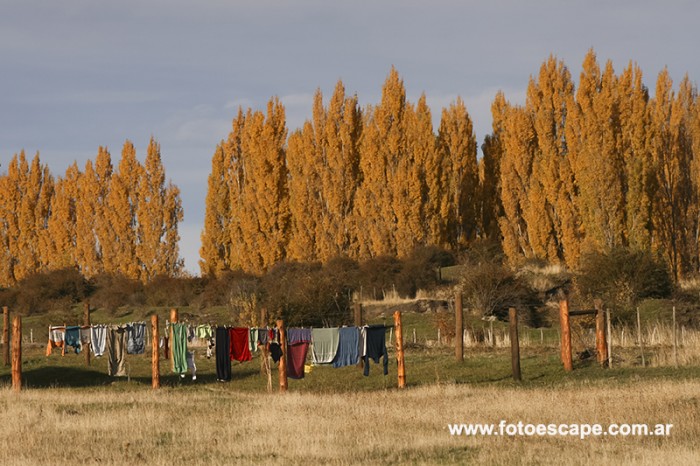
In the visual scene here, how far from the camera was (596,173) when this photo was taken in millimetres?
54188

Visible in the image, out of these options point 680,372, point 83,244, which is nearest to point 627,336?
point 680,372

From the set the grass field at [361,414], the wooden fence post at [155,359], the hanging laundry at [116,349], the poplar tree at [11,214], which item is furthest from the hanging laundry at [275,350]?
the poplar tree at [11,214]

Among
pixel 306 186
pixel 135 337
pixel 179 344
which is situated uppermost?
pixel 306 186

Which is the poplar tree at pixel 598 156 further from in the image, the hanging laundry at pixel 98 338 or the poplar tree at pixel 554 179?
the hanging laundry at pixel 98 338

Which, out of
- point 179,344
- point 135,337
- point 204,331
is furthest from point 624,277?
point 179,344

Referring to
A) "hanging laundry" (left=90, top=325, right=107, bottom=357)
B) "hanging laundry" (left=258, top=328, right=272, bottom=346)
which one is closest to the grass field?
"hanging laundry" (left=90, top=325, right=107, bottom=357)

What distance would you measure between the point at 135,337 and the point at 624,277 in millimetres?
24980

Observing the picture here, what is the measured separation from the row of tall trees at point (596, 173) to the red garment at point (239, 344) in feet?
93.5

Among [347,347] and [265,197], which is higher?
[265,197]

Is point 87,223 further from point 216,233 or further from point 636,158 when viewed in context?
point 636,158

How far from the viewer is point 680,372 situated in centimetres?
2589

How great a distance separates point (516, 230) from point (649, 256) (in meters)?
12.7

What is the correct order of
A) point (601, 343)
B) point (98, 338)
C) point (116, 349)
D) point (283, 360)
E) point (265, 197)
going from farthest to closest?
point (265, 197) < point (98, 338) < point (116, 349) < point (601, 343) < point (283, 360)

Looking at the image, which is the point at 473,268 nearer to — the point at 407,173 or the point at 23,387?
the point at 407,173
